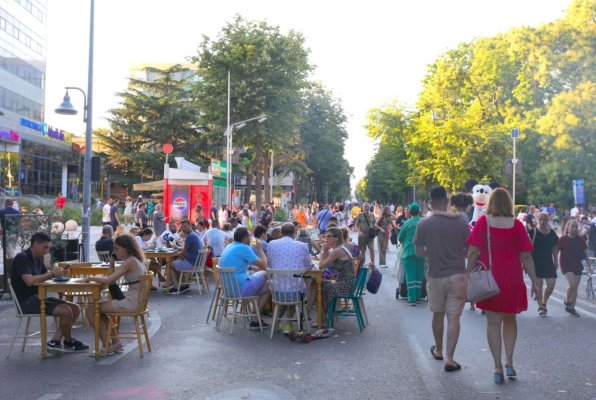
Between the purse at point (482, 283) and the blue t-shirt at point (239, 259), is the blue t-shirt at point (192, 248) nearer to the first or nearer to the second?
the blue t-shirt at point (239, 259)

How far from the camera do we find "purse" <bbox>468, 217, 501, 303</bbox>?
21.4 feet

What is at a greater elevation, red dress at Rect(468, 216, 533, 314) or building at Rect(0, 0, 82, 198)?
building at Rect(0, 0, 82, 198)

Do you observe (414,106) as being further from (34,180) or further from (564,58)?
(34,180)

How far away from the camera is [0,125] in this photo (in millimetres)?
49938

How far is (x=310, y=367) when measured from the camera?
24.2ft

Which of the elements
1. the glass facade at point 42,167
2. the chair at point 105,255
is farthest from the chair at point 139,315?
the glass facade at point 42,167

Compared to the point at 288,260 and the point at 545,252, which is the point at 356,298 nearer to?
the point at 288,260

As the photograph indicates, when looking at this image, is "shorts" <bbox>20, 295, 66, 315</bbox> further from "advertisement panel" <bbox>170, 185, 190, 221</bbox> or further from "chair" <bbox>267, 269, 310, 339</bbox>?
"advertisement panel" <bbox>170, 185, 190, 221</bbox>

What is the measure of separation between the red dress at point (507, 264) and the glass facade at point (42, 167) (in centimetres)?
5144

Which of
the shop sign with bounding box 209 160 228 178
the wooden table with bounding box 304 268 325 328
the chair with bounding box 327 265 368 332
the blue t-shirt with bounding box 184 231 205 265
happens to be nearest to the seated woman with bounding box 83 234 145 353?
the wooden table with bounding box 304 268 325 328

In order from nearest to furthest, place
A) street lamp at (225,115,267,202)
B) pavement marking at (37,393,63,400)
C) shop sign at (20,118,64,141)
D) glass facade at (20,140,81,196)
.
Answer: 1. pavement marking at (37,393,63,400)
2. street lamp at (225,115,267,202)
3. glass facade at (20,140,81,196)
4. shop sign at (20,118,64,141)

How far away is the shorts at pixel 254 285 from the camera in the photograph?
971 centimetres

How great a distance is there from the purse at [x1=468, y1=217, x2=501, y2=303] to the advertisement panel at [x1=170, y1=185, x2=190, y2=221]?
23750 millimetres

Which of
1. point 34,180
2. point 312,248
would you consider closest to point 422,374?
point 312,248
